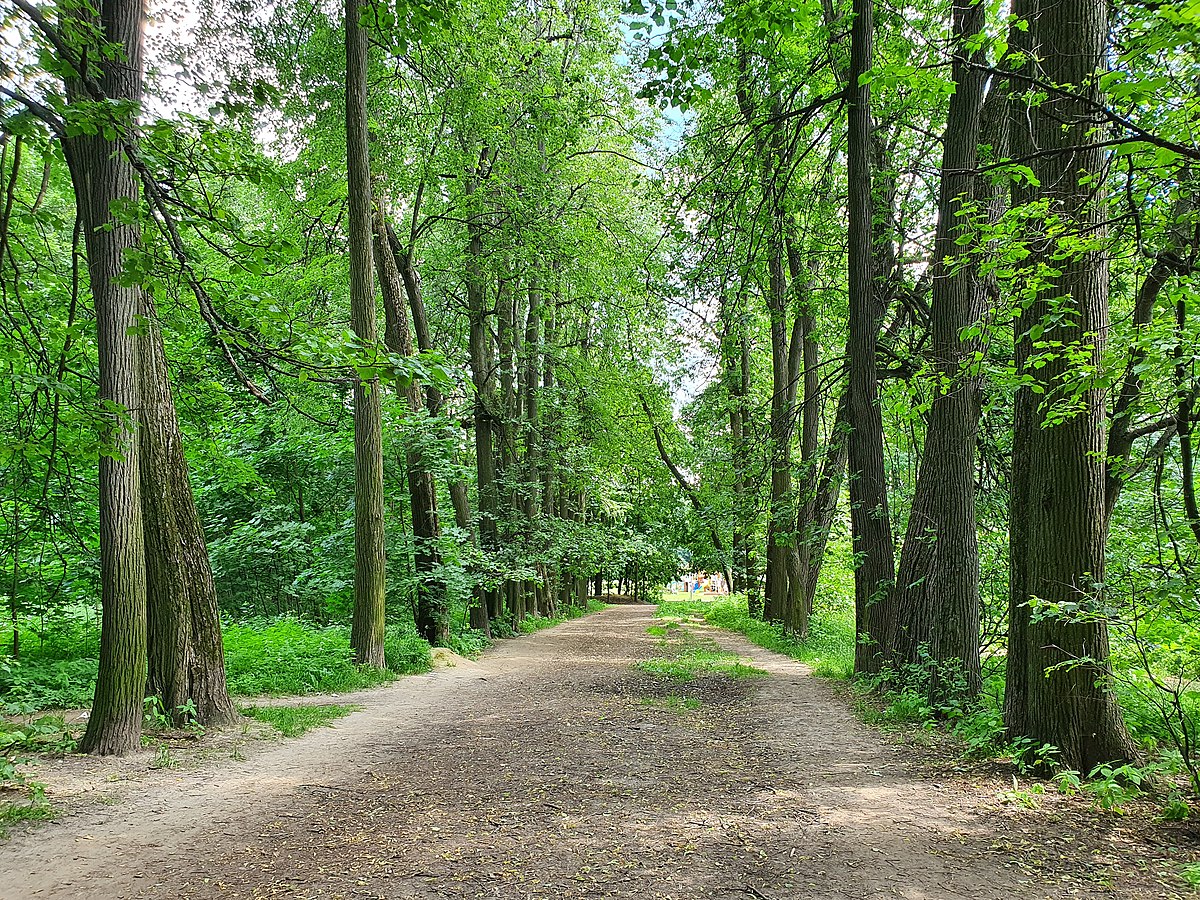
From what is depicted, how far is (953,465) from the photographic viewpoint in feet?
24.7

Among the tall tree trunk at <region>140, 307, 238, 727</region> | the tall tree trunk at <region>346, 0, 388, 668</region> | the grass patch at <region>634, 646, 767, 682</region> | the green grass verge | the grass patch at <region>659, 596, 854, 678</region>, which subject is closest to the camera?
the tall tree trunk at <region>140, 307, 238, 727</region>

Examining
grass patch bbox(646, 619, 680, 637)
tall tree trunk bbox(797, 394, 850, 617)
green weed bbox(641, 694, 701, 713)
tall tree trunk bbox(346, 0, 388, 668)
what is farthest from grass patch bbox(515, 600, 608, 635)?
green weed bbox(641, 694, 701, 713)

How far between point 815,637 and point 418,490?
8.91 metres

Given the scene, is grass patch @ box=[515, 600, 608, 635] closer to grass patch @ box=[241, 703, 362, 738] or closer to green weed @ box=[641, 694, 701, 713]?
green weed @ box=[641, 694, 701, 713]

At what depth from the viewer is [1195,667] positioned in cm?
498

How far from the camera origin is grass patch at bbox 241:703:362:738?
7.25 metres

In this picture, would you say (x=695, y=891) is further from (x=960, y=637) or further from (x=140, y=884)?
(x=960, y=637)

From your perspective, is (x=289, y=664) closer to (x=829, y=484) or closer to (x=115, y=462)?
(x=115, y=462)

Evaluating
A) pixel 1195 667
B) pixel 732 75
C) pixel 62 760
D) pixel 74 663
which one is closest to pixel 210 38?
pixel 732 75

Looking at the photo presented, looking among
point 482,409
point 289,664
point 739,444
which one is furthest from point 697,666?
point 482,409

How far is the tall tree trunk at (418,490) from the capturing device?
12.8 meters

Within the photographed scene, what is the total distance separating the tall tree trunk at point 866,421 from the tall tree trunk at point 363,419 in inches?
266

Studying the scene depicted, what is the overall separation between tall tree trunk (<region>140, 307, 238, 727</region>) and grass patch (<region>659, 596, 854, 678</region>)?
8052mm

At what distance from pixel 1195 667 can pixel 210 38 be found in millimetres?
13595
